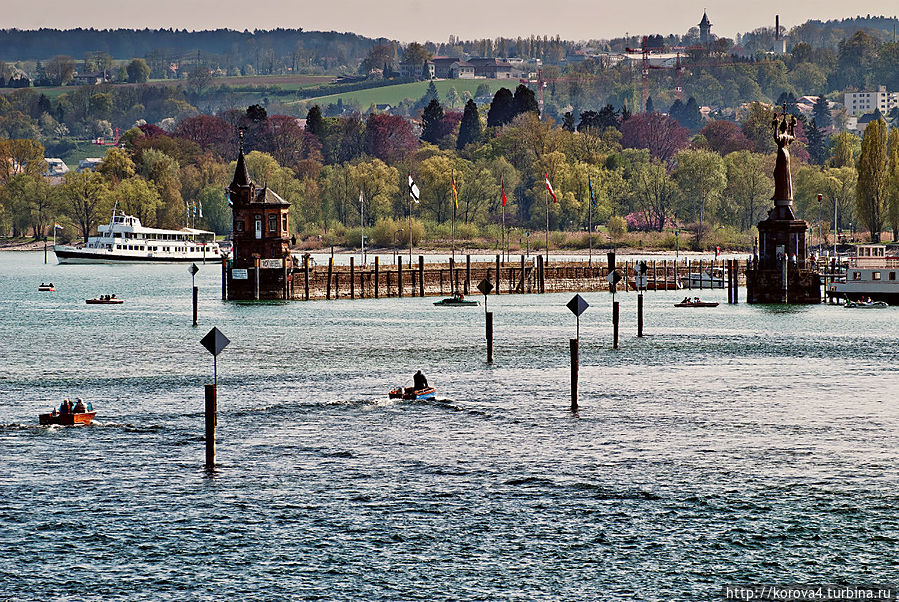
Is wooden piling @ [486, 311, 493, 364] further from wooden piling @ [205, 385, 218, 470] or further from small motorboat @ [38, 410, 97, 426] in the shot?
wooden piling @ [205, 385, 218, 470]

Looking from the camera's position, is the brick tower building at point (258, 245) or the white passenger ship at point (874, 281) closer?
the brick tower building at point (258, 245)

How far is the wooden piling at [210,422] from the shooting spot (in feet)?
166

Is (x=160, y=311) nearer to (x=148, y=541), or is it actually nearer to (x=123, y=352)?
(x=123, y=352)

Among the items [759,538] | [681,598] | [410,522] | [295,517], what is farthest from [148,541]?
[759,538]

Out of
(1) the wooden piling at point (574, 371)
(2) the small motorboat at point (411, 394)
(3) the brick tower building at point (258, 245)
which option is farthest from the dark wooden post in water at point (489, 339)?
(3) the brick tower building at point (258, 245)

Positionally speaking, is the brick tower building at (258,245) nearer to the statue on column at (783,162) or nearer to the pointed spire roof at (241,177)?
the pointed spire roof at (241,177)

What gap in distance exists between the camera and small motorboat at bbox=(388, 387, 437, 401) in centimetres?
7156

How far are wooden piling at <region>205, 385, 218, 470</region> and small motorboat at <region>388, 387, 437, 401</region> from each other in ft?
→ 66.0

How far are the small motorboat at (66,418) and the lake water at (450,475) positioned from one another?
0.68m

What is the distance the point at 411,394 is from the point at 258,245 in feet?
238

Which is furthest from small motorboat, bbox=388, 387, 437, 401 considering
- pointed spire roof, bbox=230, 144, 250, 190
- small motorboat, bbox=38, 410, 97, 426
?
Answer: pointed spire roof, bbox=230, 144, 250, 190

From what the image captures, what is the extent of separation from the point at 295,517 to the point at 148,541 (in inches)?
221

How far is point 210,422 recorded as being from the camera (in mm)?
51500

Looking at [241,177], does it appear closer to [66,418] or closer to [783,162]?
[783,162]
